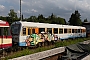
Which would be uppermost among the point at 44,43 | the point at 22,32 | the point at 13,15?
the point at 13,15

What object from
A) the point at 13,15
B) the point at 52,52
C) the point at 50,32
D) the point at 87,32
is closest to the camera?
the point at 52,52

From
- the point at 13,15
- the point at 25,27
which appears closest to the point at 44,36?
the point at 25,27

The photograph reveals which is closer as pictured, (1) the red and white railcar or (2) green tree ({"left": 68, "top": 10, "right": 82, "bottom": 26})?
(1) the red and white railcar

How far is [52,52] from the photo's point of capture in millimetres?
13438

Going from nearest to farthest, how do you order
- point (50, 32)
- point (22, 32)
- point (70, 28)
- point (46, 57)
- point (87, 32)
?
point (46, 57)
point (22, 32)
point (50, 32)
point (70, 28)
point (87, 32)

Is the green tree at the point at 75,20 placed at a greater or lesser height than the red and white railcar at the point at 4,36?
greater

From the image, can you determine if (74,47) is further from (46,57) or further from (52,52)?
(46,57)

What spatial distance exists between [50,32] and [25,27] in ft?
19.8

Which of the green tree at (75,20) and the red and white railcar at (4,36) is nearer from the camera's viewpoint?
the red and white railcar at (4,36)

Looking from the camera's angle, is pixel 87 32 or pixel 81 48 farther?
pixel 87 32

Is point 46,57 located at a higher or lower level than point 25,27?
lower

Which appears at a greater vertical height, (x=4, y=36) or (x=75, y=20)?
(x=75, y=20)

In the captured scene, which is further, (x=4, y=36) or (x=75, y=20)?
(x=75, y=20)

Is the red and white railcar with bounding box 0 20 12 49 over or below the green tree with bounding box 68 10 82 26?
below
